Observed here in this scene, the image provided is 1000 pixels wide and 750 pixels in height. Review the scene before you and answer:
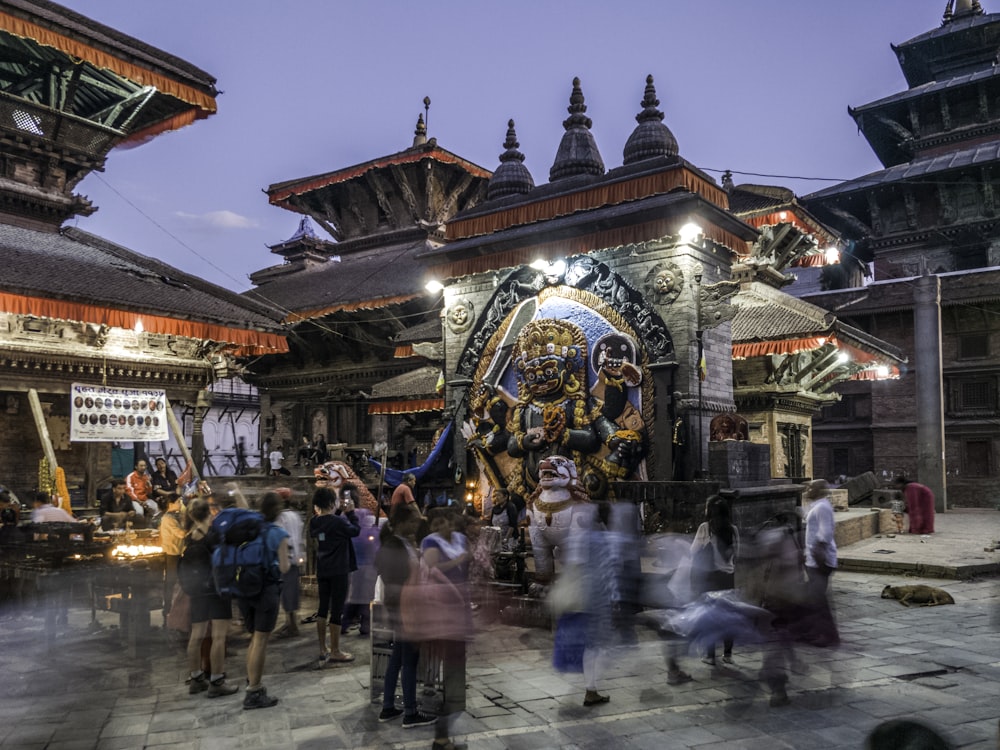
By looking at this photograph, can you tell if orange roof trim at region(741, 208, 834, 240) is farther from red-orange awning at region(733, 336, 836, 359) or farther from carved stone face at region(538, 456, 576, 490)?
A: carved stone face at region(538, 456, 576, 490)

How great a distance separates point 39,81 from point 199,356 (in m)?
8.60

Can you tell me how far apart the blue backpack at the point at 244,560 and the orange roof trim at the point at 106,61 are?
15.5 meters

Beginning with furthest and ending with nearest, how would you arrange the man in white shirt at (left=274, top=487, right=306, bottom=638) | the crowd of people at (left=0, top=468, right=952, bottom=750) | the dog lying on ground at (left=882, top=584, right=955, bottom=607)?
the dog lying on ground at (left=882, top=584, right=955, bottom=607) < the man in white shirt at (left=274, top=487, right=306, bottom=638) < the crowd of people at (left=0, top=468, right=952, bottom=750)

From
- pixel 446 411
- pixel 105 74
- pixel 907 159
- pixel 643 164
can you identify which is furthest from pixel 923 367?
pixel 105 74

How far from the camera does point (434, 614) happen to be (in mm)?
5602

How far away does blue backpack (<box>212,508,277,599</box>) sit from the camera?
645 cm

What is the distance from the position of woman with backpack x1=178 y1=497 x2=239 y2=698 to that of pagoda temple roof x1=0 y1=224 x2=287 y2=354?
435 inches

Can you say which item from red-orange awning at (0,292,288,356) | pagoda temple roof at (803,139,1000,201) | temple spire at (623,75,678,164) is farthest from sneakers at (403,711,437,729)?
pagoda temple roof at (803,139,1000,201)

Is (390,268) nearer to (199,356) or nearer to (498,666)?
(199,356)

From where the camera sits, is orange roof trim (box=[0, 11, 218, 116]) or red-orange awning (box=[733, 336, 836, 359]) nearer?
orange roof trim (box=[0, 11, 218, 116])

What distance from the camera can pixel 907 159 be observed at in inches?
1604

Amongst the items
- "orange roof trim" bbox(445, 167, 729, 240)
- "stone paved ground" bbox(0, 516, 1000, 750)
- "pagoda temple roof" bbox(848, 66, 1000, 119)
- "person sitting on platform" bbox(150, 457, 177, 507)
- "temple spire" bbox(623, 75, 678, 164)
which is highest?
"pagoda temple roof" bbox(848, 66, 1000, 119)

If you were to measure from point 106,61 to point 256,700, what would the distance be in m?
18.0

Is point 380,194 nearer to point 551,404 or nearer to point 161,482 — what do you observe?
point 161,482
